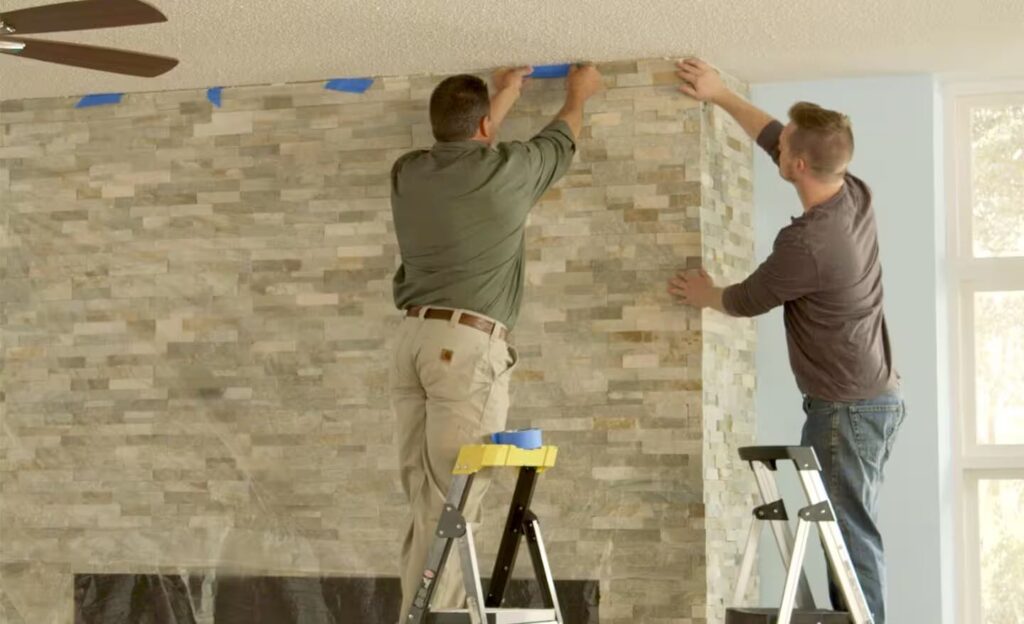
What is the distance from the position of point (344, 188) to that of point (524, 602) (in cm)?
173

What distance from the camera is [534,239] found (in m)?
5.64

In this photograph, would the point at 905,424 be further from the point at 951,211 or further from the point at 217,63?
the point at 217,63

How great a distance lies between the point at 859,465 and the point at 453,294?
4.57 ft

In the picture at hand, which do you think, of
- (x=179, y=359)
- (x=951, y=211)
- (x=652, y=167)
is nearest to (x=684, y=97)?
(x=652, y=167)

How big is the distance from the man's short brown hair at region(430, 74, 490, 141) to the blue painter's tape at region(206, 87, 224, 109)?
1.45m

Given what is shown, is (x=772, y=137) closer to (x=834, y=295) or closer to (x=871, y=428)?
(x=834, y=295)

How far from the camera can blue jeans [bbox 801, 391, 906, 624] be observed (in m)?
4.70

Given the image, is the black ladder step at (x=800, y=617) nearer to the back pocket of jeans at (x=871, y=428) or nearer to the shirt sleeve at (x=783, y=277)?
the back pocket of jeans at (x=871, y=428)


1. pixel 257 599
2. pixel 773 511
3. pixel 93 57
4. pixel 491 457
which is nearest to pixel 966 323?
pixel 773 511

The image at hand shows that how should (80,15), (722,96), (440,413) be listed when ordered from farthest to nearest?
(722,96) < (440,413) < (80,15)

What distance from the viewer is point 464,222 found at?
4.82m

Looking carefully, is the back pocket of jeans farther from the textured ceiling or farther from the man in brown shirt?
the textured ceiling

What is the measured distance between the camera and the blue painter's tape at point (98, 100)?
616 cm

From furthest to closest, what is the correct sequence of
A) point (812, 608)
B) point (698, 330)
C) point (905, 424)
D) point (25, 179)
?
point (25, 179), point (905, 424), point (698, 330), point (812, 608)
